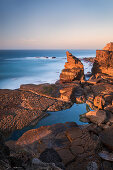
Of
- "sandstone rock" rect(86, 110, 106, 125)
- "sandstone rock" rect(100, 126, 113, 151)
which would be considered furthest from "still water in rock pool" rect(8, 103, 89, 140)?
"sandstone rock" rect(100, 126, 113, 151)

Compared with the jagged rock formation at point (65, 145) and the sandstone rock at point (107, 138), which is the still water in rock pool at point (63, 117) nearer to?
the jagged rock formation at point (65, 145)

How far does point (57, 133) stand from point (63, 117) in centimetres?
391

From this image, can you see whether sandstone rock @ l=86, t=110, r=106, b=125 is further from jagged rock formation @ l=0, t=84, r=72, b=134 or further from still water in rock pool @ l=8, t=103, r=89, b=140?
jagged rock formation @ l=0, t=84, r=72, b=134

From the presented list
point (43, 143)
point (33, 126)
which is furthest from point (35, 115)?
point (43, 143)

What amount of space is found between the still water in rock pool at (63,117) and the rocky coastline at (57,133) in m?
0.48

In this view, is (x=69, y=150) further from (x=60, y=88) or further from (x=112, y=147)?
(x=60, y=88)

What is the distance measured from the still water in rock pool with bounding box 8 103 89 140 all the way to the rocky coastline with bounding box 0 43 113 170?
1.57 ft

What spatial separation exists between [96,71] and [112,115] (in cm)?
1901

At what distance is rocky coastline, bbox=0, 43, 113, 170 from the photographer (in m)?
5.59

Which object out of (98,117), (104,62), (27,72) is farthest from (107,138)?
(27,72)

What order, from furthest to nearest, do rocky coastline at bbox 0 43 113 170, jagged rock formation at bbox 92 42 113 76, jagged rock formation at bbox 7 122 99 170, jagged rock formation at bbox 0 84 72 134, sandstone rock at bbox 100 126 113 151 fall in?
jagged rock formation at bbox 92 42 113 76 → jagged rock formation at bbox 0 84 72 134 → sandstone rock at bbox 100 126 113 151 → jagged rock formation at bbox 7 122 99 170 → rocky coastline at bbox 0 43 113 170

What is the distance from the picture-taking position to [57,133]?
8.08 meters

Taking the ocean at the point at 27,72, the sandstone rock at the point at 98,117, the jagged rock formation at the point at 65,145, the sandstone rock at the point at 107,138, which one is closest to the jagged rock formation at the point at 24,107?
the jagged rock formation at the point at 65,145

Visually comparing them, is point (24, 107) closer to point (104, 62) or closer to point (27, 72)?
point (104, 62)
